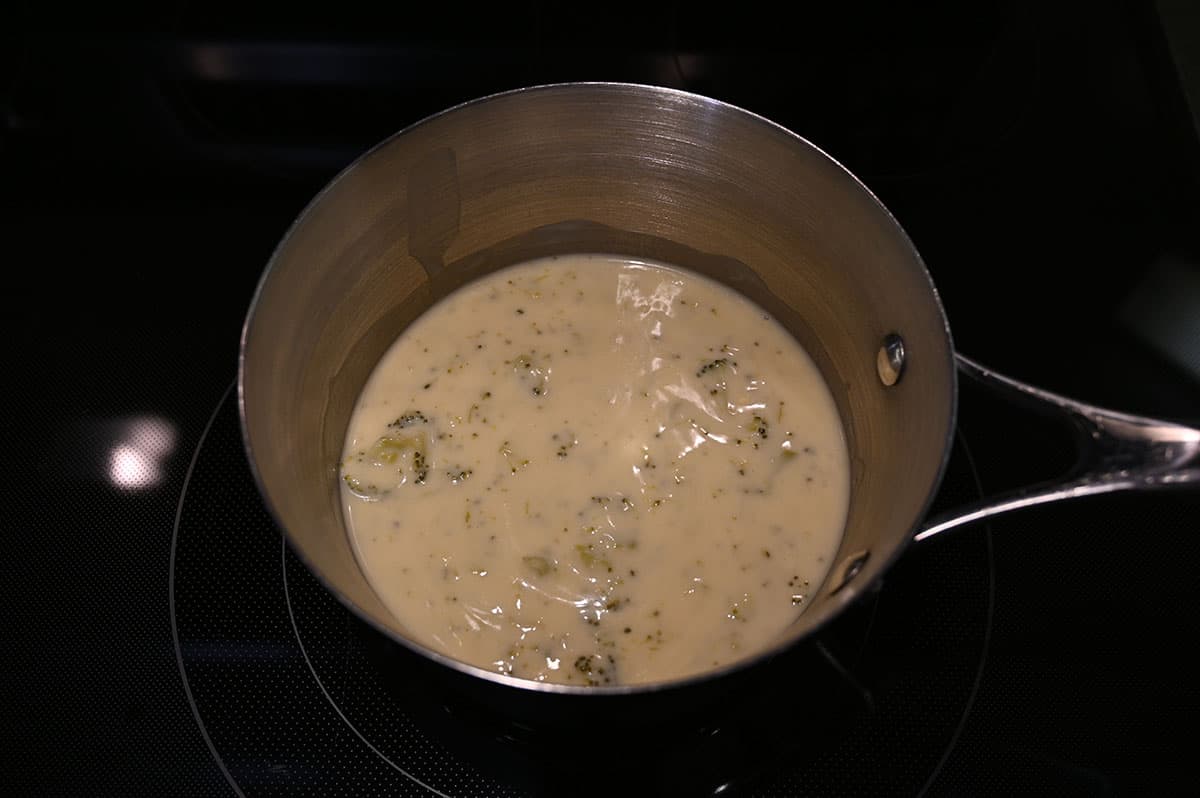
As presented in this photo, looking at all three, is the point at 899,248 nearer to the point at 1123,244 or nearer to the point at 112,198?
the point at 1123,244

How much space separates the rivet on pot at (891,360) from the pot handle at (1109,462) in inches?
9.2

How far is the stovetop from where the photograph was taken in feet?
3.85

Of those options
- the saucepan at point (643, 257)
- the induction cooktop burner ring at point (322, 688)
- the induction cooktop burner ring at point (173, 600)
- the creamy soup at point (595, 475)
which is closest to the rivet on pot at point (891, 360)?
the saucepan at point (643, 257)

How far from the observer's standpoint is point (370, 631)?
48.6 inches

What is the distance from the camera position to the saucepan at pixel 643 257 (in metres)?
1.05

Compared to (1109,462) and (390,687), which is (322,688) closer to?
(390,687)

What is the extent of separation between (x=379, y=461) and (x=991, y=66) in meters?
1.18

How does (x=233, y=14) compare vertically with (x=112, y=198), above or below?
above

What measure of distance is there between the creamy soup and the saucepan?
40 millimetres

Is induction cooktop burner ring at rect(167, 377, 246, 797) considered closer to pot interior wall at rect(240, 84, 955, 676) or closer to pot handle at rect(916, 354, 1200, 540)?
pot interior wall at rect(240, 84, 955, 676)

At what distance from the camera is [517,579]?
1.29 m

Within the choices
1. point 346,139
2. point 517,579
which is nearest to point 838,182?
point 517,579

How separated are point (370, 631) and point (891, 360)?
0.75 metres

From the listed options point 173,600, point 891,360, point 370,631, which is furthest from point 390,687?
point 891,360
